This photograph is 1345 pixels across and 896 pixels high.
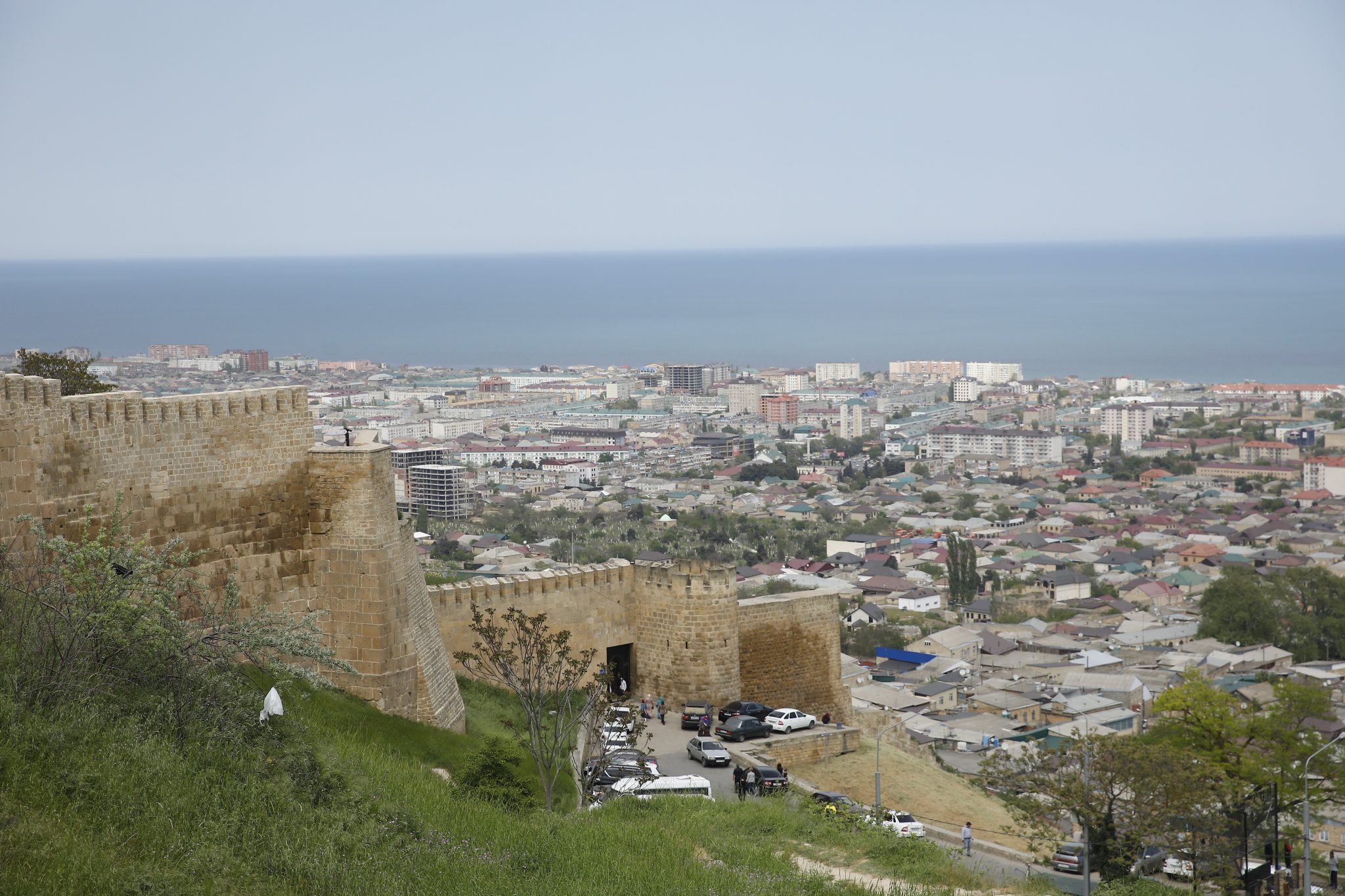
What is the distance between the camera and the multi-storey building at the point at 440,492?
257 feet

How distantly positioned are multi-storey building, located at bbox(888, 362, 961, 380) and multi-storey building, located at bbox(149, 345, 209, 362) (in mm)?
76178

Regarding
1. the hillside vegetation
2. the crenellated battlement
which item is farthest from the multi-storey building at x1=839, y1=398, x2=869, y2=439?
the hillside vegetation

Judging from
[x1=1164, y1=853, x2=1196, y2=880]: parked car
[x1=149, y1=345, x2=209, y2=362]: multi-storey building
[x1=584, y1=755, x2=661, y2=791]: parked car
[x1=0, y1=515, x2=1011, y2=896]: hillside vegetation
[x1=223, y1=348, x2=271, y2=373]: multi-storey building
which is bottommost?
[x1=223, y1=348, x2=271, y2=373]: multi-storey building

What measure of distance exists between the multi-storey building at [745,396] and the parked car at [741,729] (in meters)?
122

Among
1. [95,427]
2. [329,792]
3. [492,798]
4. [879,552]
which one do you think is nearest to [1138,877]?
[492,798]

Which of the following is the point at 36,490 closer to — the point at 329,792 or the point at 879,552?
the point at 329,792

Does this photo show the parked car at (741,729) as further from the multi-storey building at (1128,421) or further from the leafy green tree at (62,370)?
the multi-storey building at (1128,421)

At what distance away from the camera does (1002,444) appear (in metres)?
113

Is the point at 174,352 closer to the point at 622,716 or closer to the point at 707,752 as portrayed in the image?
the point at 707,752

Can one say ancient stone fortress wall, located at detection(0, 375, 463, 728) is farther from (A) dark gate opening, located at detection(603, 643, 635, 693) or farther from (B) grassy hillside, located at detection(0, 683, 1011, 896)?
(A) dark gate opening, located at detection(603, 643, 635, 693)

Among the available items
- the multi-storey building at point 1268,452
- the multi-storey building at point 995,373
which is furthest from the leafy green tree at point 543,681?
the multi-storey building at point 995,373

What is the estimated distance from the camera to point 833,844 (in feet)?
37.6

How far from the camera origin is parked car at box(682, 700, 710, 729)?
16.5m

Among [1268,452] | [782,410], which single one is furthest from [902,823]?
[782,410]
